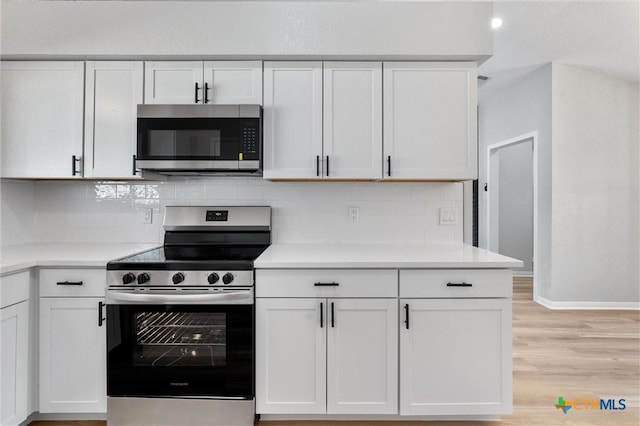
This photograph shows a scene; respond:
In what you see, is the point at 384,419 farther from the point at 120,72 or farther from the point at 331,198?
the point at 120,72

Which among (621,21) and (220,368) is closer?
(220,368)

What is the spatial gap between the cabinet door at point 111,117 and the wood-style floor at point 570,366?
150 cm

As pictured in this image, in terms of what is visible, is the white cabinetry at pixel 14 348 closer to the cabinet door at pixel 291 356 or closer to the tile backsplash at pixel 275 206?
the tile backsplash at pixel 275 206

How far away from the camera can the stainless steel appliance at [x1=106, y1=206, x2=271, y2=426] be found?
1965 millimetres

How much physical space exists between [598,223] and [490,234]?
1629 millimetres

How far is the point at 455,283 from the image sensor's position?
2.02 metres

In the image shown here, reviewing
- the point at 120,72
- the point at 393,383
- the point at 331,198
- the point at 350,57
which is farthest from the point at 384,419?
the point at 120,72

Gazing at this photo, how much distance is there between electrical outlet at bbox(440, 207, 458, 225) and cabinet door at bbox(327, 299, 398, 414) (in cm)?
92

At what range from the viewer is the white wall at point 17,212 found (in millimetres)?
2498

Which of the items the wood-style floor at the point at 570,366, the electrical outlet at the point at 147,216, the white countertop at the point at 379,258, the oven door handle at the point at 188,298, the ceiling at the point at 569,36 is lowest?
the wood-style floor at the point at 570,366

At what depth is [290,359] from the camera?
203 cm

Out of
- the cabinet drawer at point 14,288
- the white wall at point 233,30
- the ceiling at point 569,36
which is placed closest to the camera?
the cabinet drawer at point 14,288

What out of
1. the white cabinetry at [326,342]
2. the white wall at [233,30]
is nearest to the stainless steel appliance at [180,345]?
the white cabinetry at [326,342]

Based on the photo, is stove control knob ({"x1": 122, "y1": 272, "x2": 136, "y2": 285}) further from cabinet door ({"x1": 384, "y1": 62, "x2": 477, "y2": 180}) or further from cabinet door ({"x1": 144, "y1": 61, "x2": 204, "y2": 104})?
cabinet door ({"x1": 384, "y1": 62, "x2": 477, "y2": 180})
